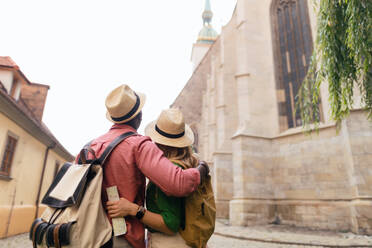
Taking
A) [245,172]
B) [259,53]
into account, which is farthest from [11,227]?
[259,53]

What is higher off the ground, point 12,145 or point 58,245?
point 12,145

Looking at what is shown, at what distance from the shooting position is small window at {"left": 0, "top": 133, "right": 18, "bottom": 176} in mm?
7117

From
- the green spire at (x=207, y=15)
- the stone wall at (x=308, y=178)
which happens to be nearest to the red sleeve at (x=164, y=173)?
the stone wall at (x=308, y=178)

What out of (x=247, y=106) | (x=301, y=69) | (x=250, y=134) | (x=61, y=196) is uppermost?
(x=301, y=69)

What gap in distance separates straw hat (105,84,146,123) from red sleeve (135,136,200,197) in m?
0.24

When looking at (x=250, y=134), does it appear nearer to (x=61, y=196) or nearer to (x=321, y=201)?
(x=321, y=201)

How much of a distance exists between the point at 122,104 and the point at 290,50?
1211cm

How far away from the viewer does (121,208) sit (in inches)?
50.1

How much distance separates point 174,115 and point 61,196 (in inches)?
31.2

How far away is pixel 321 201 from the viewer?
357 inches

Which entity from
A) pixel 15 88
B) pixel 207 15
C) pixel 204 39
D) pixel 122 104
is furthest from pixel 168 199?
pixel 207 15

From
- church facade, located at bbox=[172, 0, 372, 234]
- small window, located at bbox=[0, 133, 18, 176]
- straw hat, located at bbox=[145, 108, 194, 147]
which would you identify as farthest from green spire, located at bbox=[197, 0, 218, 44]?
straw hat, located at bbox=[145, 108, 194, 147]

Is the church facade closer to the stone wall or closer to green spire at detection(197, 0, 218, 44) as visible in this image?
the stone wall

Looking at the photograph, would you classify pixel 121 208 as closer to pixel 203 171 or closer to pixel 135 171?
pixel 135 171
